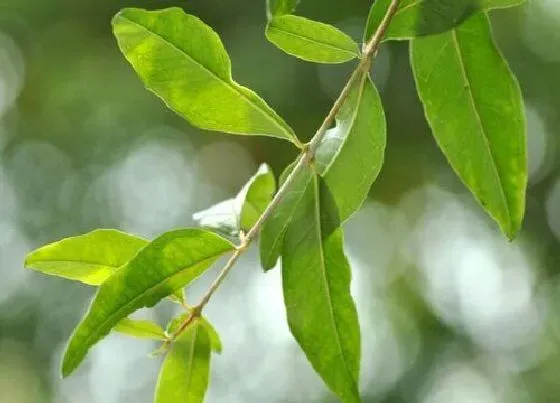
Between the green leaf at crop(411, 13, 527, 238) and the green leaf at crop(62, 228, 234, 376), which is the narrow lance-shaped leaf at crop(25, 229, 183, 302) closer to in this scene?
the green leaf at crop(62, 228, 234, 376)

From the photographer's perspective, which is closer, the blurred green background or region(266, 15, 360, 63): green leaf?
region(266, 15, 360, 63): green leaf

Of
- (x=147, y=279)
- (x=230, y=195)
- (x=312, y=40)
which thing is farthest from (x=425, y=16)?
(x=230, y=195)

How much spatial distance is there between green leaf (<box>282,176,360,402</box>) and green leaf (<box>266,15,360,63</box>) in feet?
0.17

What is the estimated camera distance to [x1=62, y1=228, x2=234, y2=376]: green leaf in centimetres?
40

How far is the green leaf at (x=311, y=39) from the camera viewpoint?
41 cm

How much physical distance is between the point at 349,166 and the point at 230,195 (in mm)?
1350

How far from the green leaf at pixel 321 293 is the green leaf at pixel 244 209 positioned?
0.06m

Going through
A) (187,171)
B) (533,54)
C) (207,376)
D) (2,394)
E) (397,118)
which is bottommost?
(2,394)

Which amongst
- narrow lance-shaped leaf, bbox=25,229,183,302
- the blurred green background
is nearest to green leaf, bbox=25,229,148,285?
narrow lance-shaped leaf, bbox=25,229,183,302

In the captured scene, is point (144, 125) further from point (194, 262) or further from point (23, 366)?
point (194, 262)

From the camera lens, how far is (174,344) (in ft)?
1.49

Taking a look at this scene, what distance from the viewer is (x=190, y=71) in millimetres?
427

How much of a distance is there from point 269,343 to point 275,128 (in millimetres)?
1520

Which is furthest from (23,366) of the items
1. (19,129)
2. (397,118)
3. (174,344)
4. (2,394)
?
(174,344)
